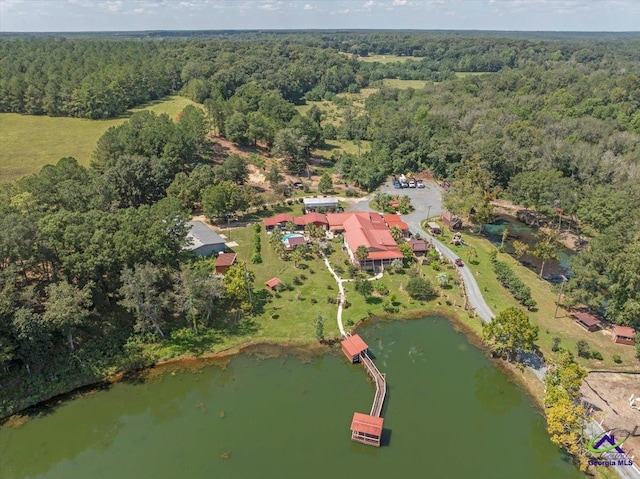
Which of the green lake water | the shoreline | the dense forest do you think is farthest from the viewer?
the dense forest

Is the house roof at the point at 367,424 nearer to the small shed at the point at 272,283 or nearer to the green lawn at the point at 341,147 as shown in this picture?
the small shed at the point at 272,283

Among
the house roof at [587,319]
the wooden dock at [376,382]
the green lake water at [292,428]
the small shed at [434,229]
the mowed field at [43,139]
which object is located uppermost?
the mowed field at [43,139]

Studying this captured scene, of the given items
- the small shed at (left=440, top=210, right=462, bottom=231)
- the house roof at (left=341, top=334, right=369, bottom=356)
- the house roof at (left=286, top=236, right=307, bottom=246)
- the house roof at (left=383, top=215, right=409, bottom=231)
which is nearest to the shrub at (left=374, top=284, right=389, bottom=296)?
the house roof at (left=341, top=334, right=369, bottom=356)

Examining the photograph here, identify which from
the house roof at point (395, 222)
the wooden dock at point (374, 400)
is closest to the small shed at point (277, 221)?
the house roof at point (395, 222)

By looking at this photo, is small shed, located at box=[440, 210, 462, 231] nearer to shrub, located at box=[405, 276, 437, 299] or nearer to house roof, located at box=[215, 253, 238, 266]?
shrub, located at box=[405, 276, 437, 299]

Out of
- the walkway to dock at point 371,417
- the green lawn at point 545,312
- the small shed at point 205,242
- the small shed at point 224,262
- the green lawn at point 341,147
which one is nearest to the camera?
the walkway to dock at point 371,417

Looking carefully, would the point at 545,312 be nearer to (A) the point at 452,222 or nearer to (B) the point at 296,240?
(A) the point at 452,222

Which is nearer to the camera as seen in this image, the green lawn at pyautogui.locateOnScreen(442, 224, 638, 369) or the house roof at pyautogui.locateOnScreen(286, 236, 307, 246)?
the green lawn at pyautogui.locateOnScreen(442, 224, 638, 369)

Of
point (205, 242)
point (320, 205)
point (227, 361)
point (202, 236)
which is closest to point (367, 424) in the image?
point (227, 361)
